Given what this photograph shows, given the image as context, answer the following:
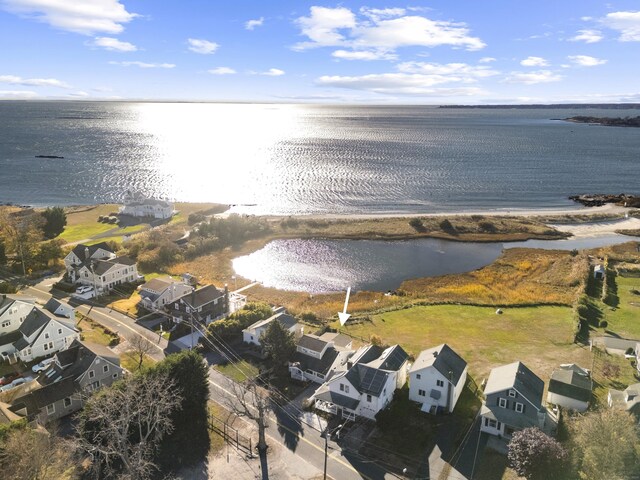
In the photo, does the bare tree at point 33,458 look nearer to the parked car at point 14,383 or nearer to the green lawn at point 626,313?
the parked car at point 14,383

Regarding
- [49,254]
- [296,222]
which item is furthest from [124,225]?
[296,222]

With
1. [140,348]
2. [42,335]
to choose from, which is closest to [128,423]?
[140,348]

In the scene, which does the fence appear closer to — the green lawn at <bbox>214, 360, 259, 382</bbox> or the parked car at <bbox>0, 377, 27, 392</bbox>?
the green lawn at <bbox>214, 360, 259, 382</bbox>

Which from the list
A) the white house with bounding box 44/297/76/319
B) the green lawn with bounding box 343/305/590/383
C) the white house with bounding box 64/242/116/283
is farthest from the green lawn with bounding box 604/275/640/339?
the white house with bounding box 64/242/116/283

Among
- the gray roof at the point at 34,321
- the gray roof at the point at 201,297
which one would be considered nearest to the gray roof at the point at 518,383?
the gray roof at the point at 201,297

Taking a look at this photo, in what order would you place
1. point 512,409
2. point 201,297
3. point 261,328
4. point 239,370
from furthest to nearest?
1. point 201,297
2. point 261,328
3. point 239,370
4. point 512,409

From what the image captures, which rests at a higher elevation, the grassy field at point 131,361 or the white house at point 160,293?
the white house at point 160,293

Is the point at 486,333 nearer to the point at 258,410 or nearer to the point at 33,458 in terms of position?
the point at 258,410
